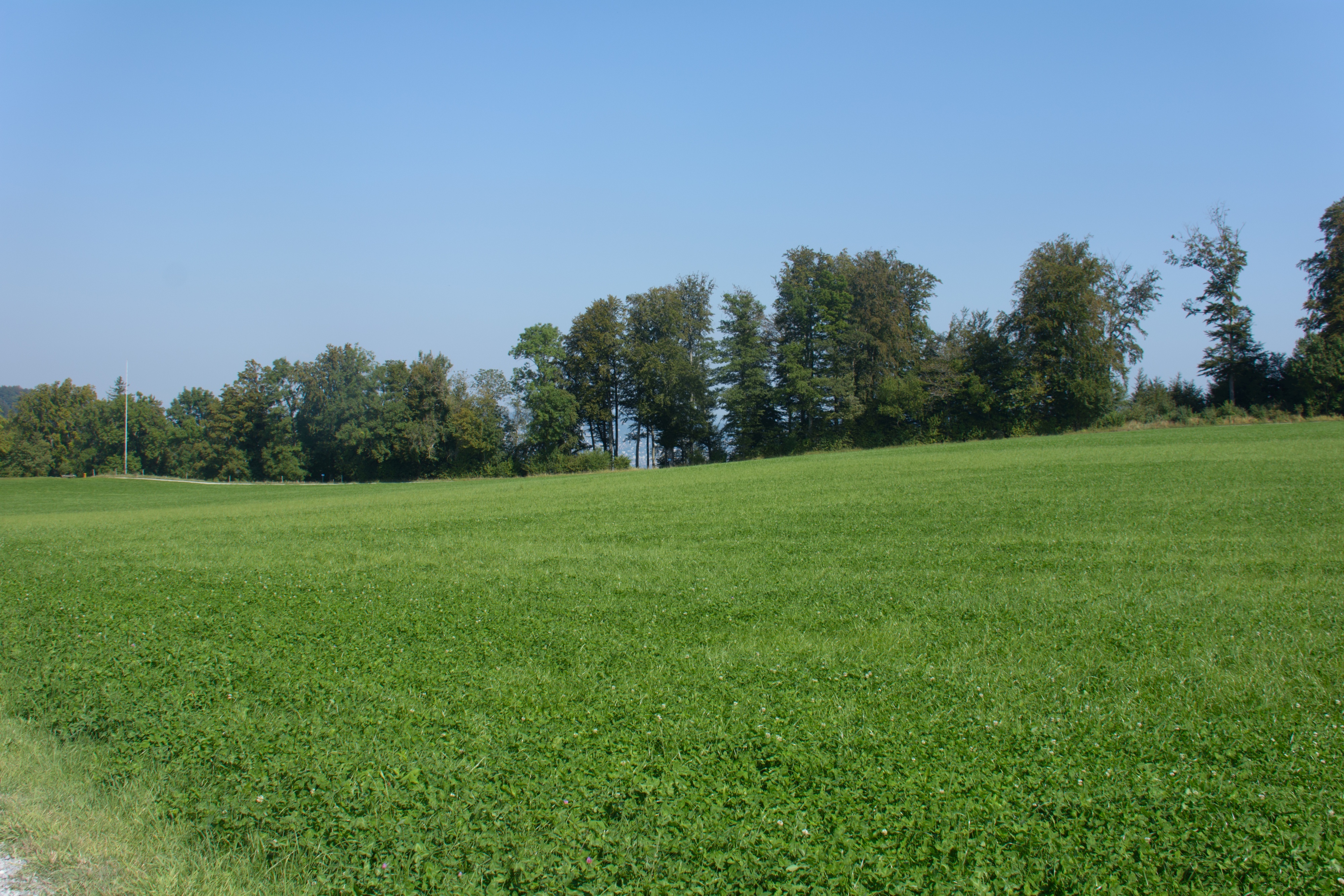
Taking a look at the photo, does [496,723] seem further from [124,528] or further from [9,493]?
[9,493]

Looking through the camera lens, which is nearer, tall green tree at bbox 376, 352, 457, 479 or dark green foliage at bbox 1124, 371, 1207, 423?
dark green foliage at bbox 1124, 371, 1207, 423

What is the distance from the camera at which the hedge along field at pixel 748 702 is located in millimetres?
3439

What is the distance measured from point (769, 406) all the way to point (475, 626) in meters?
55.0

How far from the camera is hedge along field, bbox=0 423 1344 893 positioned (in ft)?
11.3

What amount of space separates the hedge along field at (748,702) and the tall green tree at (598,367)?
53780mm

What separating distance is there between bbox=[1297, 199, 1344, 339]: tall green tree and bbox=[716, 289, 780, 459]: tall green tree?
38.1m

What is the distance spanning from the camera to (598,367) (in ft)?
216

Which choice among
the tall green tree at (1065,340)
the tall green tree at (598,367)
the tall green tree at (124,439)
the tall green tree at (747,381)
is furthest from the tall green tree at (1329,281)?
the tall green tree at (124,439)

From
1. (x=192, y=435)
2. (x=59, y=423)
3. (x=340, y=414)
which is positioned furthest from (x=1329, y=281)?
(x=59, y=423)

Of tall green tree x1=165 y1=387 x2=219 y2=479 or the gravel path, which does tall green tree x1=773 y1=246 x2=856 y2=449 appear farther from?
tall green tree x1=165 y1=387 x2=219 y2=479

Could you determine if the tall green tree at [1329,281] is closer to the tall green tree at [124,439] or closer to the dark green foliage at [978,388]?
the dark green foliage at [978,388]

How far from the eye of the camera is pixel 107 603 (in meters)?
9.16

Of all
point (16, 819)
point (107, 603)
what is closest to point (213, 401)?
point (107, 603)

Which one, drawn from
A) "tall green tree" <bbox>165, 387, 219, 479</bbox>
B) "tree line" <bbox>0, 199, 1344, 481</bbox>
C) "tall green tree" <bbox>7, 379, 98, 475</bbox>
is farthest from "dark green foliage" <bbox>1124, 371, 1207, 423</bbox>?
"tall green tree" <bbox>7, 379, 98, 475</bbox>
